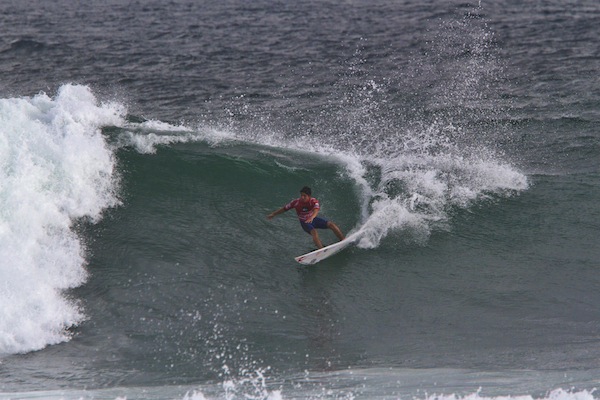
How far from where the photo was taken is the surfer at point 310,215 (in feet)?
47.5

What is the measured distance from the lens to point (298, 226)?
1587 cm

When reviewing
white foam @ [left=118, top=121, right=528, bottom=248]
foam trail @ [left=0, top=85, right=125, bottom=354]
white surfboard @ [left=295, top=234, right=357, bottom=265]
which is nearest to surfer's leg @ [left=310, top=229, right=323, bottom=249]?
white surfboard @ [left=295, top=234, right=357, bottom=265]

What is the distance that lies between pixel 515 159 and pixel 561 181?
1.78 m

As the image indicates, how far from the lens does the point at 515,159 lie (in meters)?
18.6

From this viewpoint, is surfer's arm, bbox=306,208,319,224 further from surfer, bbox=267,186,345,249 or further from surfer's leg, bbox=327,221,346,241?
surfer's leg, bbox=327,221,346,241

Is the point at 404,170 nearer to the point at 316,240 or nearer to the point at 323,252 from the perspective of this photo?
the point at 316,240

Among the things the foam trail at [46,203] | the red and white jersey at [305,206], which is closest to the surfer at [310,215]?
the red and white jersey at [305,206]

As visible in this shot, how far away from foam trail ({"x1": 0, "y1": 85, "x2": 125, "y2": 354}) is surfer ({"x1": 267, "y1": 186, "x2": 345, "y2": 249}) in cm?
422

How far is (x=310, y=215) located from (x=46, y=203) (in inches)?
220

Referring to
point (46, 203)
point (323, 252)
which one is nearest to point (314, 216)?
point (323, 252)

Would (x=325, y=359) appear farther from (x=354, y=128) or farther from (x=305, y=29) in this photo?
(x=305, y=29)

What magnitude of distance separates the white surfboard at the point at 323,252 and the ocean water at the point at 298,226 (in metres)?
0.21

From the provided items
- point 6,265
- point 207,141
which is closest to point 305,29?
point 207,141

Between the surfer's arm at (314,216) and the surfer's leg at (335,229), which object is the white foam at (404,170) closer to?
the surfer's leg at (335,229)
